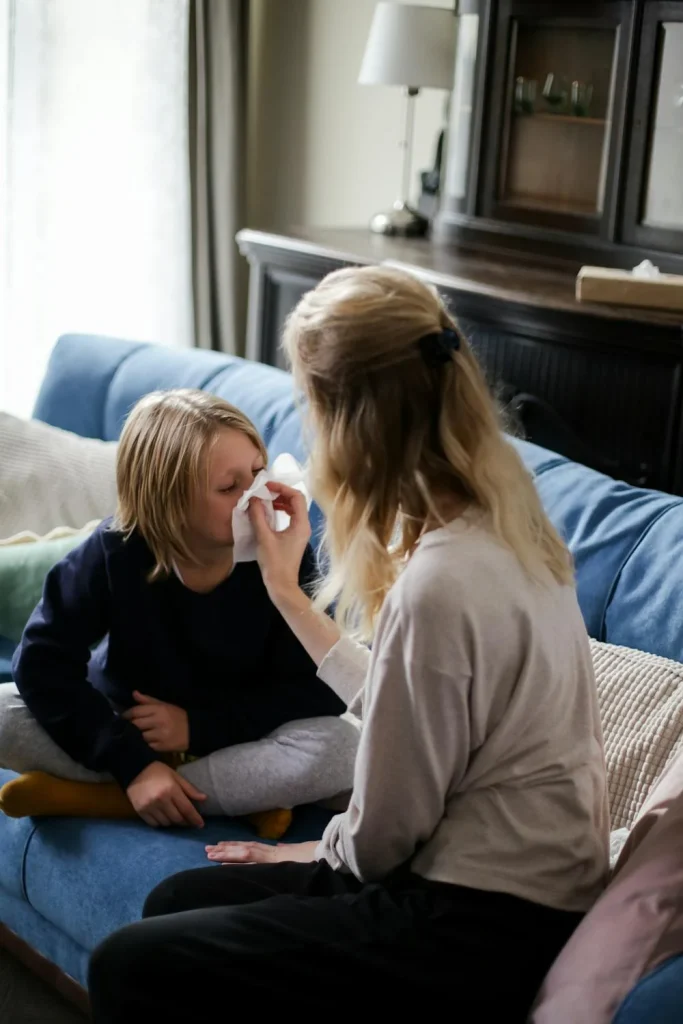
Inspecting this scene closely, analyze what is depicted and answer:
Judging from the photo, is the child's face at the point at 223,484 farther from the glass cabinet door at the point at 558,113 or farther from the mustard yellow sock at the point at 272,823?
the glass cabinet door at the point at 558,113

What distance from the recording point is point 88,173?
3.95 m

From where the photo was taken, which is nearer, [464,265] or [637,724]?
[637,724]

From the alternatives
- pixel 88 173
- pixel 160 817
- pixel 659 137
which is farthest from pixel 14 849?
pixel 88 173

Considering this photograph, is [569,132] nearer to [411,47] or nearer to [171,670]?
[411,47]

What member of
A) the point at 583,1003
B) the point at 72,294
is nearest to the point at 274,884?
the point at 583,1003

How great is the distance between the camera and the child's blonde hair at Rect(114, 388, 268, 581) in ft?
5.81

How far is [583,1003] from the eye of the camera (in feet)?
3.94

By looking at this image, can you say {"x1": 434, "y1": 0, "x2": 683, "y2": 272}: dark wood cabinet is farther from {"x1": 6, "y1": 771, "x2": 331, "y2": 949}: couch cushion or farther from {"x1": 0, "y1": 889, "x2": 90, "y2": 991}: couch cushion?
{"x1": 0, "y1": 889, "x2": 90, "y2": 991}: couch cushion

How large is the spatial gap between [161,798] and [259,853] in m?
0.18

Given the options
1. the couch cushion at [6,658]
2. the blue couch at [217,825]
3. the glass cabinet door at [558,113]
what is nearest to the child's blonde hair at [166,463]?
the blue couch at [217,825]

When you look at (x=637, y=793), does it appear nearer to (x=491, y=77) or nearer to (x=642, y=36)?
(x=642, y=36)

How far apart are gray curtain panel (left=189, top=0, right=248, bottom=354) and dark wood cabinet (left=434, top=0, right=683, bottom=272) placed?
1006mm

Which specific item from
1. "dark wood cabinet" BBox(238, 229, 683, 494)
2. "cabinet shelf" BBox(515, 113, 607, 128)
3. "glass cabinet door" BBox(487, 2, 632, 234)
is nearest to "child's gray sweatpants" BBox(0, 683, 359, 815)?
"dark wood cabinet" BBox(238, 229, 683, 494)

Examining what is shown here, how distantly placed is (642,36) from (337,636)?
188 centimetres
